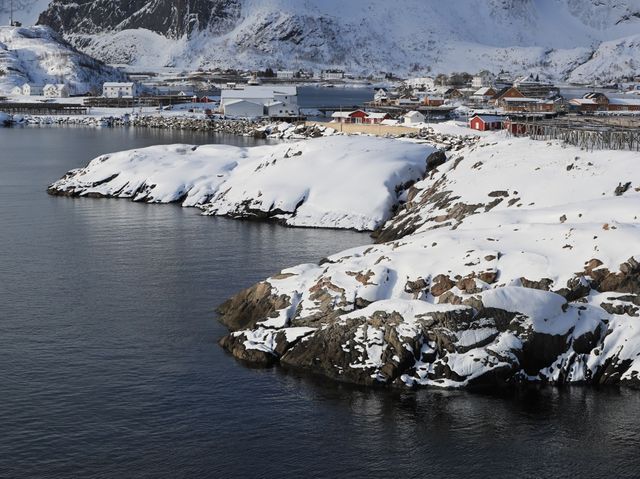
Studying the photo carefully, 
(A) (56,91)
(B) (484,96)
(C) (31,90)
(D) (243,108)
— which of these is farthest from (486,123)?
(C) (31,90)

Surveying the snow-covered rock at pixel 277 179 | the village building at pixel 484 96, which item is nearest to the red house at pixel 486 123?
the snow-covered rock at pixel 277 179

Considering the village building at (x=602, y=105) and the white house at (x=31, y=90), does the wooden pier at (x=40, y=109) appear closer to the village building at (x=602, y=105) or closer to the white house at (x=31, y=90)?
the white house at (x=31, y=90)

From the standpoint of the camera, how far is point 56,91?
17312 centimetres

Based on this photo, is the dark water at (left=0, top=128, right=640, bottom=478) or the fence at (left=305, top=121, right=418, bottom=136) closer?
the dark water at (left=0, top=128, right=640, bottom=478)

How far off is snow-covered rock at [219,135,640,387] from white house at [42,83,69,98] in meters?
148

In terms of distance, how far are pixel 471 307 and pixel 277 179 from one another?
3099 centimetres

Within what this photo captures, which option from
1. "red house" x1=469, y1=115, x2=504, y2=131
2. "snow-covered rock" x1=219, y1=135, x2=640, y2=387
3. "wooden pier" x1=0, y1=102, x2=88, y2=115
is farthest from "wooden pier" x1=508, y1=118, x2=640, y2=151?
"wooden pier" x1=0, y1=102, x2=88, y2=115

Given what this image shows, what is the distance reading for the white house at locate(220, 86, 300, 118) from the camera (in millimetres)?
133750

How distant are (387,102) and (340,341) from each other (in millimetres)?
122333

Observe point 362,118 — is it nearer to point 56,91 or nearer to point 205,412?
point 205,412

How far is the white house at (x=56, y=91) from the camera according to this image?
→ 172 m

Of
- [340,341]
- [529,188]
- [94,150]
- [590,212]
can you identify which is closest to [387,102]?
[94,150]

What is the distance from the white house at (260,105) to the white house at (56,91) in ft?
153

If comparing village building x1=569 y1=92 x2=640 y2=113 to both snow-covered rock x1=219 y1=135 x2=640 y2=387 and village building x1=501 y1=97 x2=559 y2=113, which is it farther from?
snow-covered rock x1=219 y1=135 x2=640 y2=387
